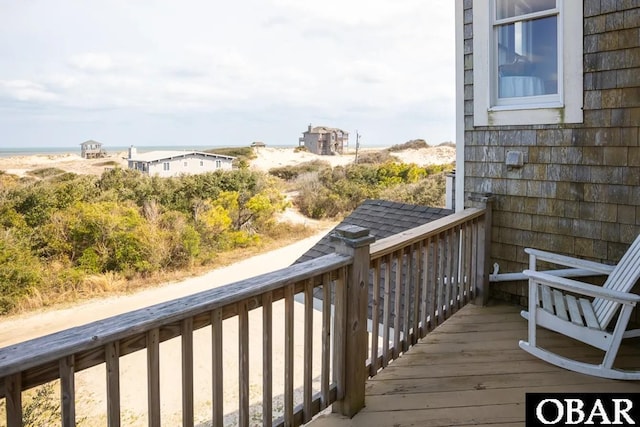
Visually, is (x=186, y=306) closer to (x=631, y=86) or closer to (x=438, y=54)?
(x=631, y=86)

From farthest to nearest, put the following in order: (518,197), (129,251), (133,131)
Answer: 1. (133,131)
2. (129,251)
3. (518,197)

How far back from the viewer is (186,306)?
1.37 metres

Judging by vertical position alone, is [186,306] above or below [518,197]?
below

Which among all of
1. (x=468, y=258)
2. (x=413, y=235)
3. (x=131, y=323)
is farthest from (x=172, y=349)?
(x=131, y=323)

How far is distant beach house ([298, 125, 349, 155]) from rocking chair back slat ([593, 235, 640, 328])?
27.8 metres

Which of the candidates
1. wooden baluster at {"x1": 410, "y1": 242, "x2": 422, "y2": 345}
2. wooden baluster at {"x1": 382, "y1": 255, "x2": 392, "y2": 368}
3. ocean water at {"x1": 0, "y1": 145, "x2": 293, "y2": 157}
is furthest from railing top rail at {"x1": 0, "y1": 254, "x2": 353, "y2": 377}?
ocean water at {"x1": 0, "y1": 145, "x2": 293, "y2": 157}

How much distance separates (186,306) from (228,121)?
3622 centimetres

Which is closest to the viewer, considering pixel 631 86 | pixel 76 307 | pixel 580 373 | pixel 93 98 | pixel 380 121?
pixel 580 373

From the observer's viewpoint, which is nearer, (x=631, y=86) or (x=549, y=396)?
(x=549, y=396)

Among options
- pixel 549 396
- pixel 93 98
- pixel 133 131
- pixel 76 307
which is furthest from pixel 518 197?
pixel 133 131

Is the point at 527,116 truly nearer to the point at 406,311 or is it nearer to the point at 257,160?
the point at 406,311

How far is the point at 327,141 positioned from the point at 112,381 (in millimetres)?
29804

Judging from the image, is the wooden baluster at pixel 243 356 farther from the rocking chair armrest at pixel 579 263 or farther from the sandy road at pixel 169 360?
the sandy road at pixel 169 360

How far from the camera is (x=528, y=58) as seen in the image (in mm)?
3541
